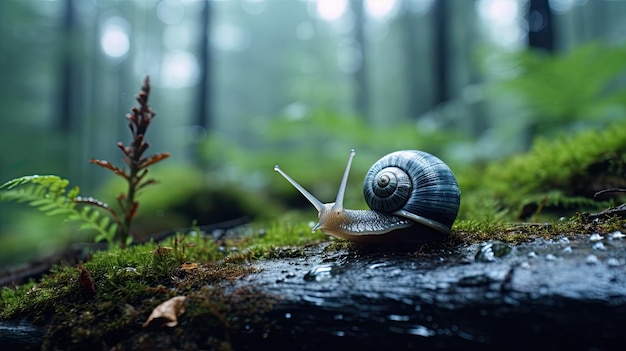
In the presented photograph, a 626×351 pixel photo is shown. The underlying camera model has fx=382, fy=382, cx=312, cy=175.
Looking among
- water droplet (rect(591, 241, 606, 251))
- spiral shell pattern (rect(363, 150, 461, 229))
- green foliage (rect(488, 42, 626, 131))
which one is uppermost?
green foliage (rect(488, 42, 626, 131))

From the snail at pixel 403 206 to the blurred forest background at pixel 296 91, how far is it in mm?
1710

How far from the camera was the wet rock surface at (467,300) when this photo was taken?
1425 mm

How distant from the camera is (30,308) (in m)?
1.98

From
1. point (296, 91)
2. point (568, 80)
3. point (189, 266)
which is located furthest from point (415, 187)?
point (296, 91)

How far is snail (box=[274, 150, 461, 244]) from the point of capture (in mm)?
2102

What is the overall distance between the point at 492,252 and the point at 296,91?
13080 mm

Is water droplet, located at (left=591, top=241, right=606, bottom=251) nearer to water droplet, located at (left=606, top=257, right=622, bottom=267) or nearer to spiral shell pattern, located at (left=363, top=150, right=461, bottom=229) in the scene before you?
water droplet, located at (left=606, top=257, right=622, bottom=267)

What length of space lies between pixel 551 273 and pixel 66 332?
2152 millimetres

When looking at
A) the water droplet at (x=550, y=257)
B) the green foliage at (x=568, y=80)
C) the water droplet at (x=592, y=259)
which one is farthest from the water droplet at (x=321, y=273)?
the green foliage at (x=568, y=80)

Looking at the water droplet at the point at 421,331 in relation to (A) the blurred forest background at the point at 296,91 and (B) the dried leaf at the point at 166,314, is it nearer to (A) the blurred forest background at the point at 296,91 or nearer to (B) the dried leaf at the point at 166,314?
(B) the dried leaf at the point at 166,314

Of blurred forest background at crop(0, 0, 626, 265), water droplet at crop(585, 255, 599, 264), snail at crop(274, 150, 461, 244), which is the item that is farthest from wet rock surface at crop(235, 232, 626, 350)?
blurred forest background at crop(0, 0, 626, 265)

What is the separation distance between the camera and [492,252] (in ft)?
6.02

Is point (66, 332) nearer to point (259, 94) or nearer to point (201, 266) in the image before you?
point (201, 266)

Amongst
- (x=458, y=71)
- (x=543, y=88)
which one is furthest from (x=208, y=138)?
(x=458, y=71)
